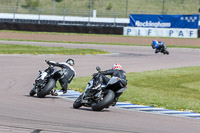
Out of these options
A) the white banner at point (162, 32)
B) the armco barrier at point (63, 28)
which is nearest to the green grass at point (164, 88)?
the white banner at point (162, 32)

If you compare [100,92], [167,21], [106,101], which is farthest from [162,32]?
[106,101]

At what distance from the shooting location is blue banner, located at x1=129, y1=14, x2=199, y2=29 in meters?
46.8

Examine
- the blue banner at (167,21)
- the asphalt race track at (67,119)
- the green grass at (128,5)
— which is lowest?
the asphalt race track at (67,119)

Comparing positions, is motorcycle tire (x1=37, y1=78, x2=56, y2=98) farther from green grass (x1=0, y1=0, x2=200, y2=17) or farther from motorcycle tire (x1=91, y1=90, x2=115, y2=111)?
green grass (x1=0, y1=0, x2=200, y2=17)

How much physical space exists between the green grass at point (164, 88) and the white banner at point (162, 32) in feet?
74.3

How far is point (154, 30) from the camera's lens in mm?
47094

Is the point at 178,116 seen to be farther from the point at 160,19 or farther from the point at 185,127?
the point at 160,19

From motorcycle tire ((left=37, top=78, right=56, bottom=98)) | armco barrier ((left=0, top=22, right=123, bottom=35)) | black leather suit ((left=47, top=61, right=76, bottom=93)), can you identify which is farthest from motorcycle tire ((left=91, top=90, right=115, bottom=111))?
armco barrier ((left=0, top=22, right=123, bottom=35))

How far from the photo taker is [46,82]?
1366 cm

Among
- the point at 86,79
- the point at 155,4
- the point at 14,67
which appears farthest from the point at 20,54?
the point at 155,4

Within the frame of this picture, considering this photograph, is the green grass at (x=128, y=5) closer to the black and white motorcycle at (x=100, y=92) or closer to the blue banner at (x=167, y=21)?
the blue banner at (x=167, y=21)

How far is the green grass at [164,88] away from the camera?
526 inches

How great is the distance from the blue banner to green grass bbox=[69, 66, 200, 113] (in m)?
23.6

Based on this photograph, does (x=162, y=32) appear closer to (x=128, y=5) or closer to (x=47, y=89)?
(x=128, y=5)
